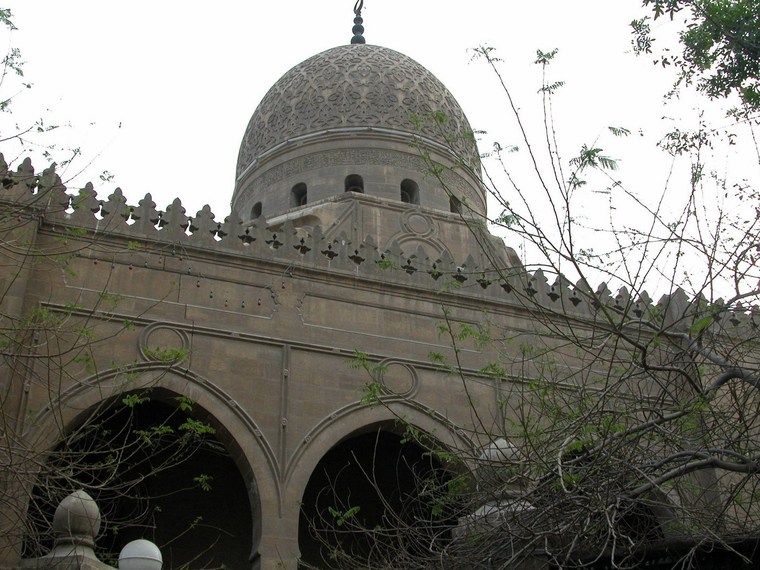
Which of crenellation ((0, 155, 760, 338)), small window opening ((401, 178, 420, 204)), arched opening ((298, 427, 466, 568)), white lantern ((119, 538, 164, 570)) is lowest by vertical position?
white lantern ((119, 538, 164, 570))

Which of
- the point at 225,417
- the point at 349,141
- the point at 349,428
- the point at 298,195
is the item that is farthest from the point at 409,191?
the point at 225,417

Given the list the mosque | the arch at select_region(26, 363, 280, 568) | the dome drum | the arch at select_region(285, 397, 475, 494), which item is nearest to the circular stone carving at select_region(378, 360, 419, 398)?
the mosque

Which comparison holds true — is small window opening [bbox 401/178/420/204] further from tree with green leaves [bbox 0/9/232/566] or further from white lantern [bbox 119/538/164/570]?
white lantern [bbox 119/538/164/570]

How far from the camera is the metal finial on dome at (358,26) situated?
19.2 m

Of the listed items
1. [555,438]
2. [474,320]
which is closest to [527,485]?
[555,438]

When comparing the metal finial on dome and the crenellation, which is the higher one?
the metal finial on dome

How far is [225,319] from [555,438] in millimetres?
5110

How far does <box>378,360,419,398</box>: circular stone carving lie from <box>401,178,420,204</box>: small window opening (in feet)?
16.2

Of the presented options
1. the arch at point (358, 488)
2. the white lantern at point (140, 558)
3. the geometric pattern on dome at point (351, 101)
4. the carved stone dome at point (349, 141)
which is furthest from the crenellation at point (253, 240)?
the white lantern at point (140, 558)

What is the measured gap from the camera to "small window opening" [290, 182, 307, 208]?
50.6ft

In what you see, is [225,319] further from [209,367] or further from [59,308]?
[59,308]

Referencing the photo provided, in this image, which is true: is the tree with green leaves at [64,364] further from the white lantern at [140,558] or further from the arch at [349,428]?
the white lantern at [140,558]

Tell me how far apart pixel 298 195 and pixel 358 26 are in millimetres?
5762

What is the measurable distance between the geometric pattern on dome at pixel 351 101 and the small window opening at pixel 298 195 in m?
0.95
